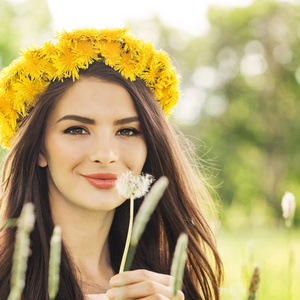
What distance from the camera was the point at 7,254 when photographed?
3182 mm

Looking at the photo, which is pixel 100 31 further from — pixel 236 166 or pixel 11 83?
pixel 236 166

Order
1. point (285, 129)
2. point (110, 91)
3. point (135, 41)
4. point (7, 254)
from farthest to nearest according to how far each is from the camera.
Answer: point (285, 129) → point (135, 41) → point (110, 91) → point (7, 254)

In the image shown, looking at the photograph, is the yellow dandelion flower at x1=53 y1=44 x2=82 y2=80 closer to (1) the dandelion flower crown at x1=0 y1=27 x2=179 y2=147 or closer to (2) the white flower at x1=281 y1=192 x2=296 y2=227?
(1) the dandelion flower crown at x1=0 y1=27 x2=179 y2=147

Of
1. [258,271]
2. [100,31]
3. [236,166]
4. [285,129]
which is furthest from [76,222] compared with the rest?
[236,166]

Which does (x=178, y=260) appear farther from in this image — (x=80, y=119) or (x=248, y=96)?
(x=248, y=96)

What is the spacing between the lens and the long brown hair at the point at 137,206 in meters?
3.23

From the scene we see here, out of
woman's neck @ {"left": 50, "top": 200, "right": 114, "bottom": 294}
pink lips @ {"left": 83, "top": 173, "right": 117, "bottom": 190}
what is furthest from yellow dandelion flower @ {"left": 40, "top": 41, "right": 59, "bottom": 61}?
woman's neck @ {"left": 50, "top": 200, "right": 114, "bottom": 294}

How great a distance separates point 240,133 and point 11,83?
2725cm

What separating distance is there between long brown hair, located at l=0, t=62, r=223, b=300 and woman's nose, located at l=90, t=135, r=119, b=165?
1.27 feet

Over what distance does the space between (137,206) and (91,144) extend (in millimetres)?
895

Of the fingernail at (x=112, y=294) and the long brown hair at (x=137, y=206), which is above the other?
the long brown hair at (x=137, y=206)

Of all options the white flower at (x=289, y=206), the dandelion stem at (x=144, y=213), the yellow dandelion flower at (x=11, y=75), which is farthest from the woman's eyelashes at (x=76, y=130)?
Answer: the dandelion stem at (x=144, y=213)

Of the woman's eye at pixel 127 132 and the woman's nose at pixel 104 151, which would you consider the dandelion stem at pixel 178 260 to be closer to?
the woman's nose at pixel 104 151

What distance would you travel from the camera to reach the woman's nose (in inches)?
123
